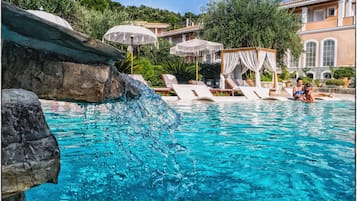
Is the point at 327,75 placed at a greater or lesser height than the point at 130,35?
lesser

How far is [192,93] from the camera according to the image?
13.0 m

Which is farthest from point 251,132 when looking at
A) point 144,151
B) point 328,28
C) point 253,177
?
point 328,28

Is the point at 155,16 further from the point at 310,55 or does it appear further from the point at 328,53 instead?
the point at 328,53

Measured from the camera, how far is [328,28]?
26609 millimetres

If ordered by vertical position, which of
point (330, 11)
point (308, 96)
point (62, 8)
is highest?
point (330, 11)

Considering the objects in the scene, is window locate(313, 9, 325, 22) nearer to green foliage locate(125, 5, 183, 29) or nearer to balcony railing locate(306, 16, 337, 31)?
balcony railing locate(306, 16, 337, 31)

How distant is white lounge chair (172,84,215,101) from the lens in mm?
12438

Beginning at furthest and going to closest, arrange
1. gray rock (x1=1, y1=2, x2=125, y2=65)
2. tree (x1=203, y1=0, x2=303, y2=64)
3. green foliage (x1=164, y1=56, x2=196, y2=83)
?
tree (x1=203, y1=0, x2=303, y2=64) → green foliage (x1=164, y1=56, x2=196, y2=83) → gray rock (x1=1, y1=2, x2=125, y2=65)

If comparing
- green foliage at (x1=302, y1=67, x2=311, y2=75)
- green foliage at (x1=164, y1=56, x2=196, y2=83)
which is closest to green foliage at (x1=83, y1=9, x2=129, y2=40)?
green foliage at (x1=164, y1=56, x2=196, y2=83)

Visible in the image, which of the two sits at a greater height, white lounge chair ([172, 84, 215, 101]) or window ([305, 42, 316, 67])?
window ([305, 42, 316, 67])

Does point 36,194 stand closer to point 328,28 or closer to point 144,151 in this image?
point 144,151

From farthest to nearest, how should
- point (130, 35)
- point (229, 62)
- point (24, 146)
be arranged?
point (229, 62) < point (130, 35) < point (24, 146)

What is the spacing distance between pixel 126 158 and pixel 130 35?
1144 cm

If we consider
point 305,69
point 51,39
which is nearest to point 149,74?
point 305,69
